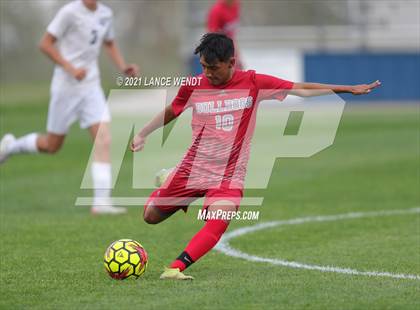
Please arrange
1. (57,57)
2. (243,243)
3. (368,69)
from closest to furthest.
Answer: (243,243) < (57,57) < (368,69)

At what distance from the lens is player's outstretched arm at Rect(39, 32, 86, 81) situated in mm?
10867

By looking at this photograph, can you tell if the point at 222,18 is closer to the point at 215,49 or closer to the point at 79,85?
the point at 79,85

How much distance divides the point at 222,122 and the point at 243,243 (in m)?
1.65

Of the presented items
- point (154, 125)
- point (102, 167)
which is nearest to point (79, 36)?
point (102, 167)

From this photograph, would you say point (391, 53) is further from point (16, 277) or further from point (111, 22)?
point (16, 277)

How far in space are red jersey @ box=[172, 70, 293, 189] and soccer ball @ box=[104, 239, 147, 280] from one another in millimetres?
785

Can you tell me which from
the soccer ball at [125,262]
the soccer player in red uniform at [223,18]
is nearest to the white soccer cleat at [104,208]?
the soccer ball at [125,262]

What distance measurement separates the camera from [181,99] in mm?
7586

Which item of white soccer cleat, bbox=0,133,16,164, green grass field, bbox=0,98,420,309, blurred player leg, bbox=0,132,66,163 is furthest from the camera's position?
white soccer cleat, bbox=0,133,16,164

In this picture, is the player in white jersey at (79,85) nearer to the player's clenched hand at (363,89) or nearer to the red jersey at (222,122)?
the red jersey at (222,122)

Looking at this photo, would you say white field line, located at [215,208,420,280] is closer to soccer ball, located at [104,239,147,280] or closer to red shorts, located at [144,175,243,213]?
red shorts, located at [144,175,243,213]

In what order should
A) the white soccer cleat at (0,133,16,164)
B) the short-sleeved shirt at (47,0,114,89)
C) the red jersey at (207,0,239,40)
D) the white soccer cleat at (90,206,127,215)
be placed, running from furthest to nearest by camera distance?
the red jersey at (207,0,239,40) < the white soccer cleat at (0,133,16,164) < the short-sleeved shirt at (47,0,114,89) < the white soccer cleat at (90,206,127,215)

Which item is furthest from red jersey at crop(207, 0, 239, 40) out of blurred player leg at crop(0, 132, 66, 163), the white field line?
Answer: the white field line

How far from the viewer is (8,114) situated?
2786 centimetres
